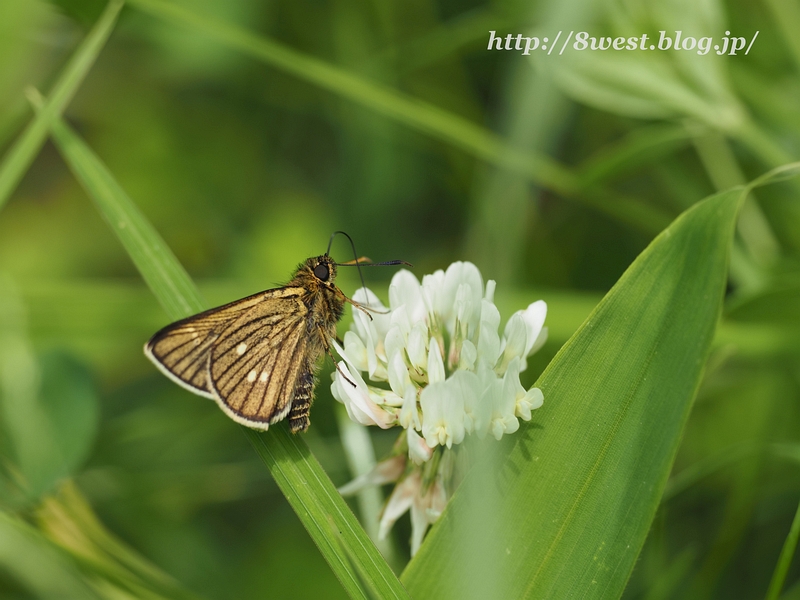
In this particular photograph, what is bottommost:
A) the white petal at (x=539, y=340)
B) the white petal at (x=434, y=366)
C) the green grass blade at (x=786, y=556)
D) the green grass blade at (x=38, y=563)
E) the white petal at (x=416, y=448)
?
the green grass blade at (x=786, y=556)

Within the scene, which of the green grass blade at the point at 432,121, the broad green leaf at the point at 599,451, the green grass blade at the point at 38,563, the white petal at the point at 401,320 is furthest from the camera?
the green grass blade at the point at 432,121

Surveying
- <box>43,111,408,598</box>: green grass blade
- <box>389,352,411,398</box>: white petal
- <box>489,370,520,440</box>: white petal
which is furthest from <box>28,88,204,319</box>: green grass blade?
<box>489,370,520,440</box>: white petal

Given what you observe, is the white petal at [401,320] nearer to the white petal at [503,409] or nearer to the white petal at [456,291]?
the white petal at [456,291]

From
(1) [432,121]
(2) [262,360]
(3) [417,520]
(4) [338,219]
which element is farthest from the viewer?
(4) [338,219]

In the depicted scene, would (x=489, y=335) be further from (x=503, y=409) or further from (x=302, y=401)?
(x=302, y=401)

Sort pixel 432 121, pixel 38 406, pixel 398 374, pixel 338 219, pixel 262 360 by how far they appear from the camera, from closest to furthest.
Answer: pixel 398 374
pixel 262 360
pixel 38 406
pixel 432 121
pixel 338 219

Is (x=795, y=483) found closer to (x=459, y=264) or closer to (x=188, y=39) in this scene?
(x=459, y=264)

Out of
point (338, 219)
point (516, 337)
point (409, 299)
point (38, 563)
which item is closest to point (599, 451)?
point (516, 337)

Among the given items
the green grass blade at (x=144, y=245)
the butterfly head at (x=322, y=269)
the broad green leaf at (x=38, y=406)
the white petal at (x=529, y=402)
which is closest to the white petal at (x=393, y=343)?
the white petal at (x=529, y=402)

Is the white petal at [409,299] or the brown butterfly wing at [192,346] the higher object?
the brown butterfly wing at [192,346]
